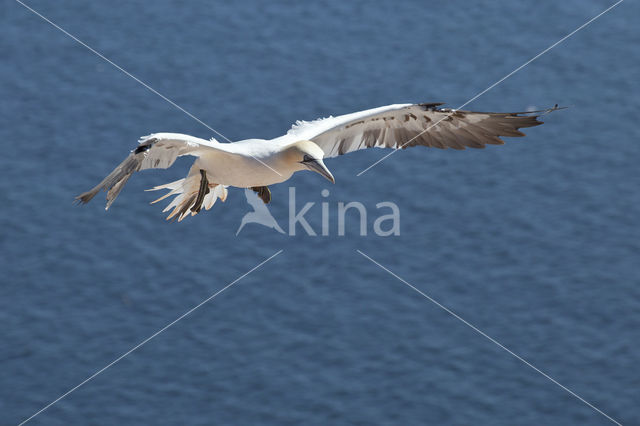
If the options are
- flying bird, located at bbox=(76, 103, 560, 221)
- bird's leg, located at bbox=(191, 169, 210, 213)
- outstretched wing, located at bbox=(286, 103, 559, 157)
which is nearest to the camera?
flying bird, located at bbox=(76, 103, 560, 221)

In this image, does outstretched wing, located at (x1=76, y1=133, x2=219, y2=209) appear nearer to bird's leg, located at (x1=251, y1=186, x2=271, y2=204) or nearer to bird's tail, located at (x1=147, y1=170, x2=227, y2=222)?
bird's tail, located at (x1=147, y1=170, x2=227, y2=222)

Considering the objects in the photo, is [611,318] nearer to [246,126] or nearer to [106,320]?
[246,126]

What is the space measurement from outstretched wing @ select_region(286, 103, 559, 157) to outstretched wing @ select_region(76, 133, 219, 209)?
71.0 inches

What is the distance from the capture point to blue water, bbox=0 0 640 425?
32.6 metres

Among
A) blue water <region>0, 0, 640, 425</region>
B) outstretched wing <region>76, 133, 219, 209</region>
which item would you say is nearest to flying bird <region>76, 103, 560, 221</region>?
outstretched wing <region>76, 133, 219, 209</region>

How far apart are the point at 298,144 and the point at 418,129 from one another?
2328 mm

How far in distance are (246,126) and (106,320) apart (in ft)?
19.3

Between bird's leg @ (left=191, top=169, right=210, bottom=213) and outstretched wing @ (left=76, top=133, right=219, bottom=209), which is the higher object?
outstretched wing @ (left=76, top=133, right=219, bottom=209)

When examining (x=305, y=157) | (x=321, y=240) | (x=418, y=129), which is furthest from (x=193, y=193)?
(x=321, y=240)

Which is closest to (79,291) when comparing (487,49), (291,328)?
(291,328)

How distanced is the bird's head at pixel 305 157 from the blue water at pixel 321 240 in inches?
616

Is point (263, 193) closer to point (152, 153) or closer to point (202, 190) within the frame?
point (202, 190)

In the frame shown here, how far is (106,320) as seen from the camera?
33.5 m

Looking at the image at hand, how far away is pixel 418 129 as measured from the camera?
1883cm
